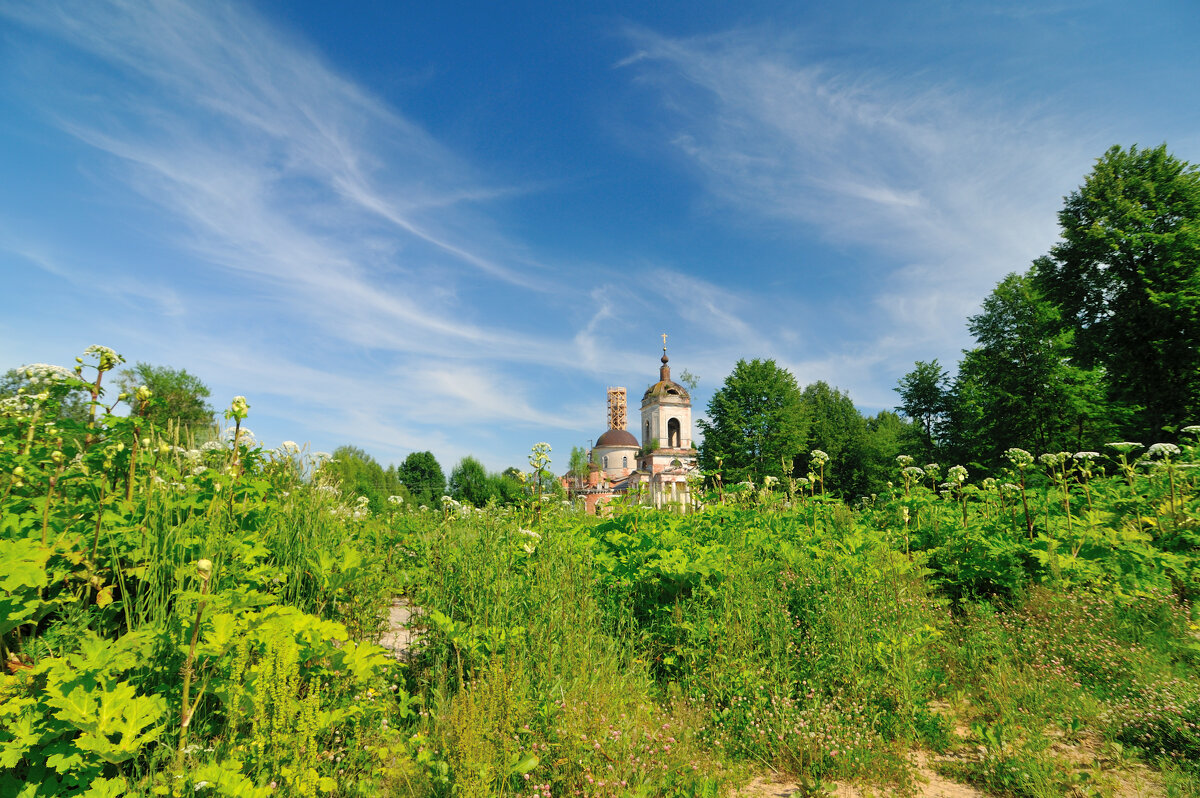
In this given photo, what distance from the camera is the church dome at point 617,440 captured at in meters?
66.1

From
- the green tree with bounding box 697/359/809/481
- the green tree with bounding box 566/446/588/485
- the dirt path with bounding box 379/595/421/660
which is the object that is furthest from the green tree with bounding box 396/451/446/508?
the dirt path with bounding box 379/595/421/660

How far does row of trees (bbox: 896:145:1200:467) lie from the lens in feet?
59.2

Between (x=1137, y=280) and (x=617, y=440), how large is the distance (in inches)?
2006

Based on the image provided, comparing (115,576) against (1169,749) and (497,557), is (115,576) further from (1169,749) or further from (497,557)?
(1169,749)

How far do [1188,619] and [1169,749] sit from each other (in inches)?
69.4

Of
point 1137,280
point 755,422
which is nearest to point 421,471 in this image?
point 755,422

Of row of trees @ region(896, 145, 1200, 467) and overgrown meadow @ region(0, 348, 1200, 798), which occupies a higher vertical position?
row of trees @ region(896, 145, 1200, 467)

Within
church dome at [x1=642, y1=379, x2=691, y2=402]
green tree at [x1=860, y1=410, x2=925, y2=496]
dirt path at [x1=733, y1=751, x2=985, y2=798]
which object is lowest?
dirt path at [x1=733, y1=751, x2=985, y2=798]

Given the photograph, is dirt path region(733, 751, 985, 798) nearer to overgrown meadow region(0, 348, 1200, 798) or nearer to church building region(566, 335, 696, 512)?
overgrown meadow region(0, 348, 1200, 798)

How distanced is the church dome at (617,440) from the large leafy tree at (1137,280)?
47692 millimetres

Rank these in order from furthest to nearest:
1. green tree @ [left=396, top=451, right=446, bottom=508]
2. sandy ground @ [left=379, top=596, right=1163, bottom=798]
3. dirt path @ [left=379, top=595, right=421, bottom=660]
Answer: green tree @ [left=396, top=451, right=446, bottom=508] → dirt path @ [left=379, top=595, right=421, bottom=660] → sandy ground @ [left=379, top=596, right=1163, bottom=798]

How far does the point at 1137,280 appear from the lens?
1928cm

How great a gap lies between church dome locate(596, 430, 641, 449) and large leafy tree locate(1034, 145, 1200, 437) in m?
47.7

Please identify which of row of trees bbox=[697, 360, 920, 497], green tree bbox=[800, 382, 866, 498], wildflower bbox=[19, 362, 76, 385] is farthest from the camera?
green tree bbox=[800, 382, 866, 498]
